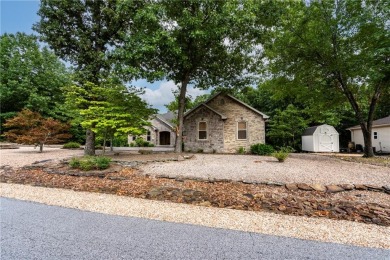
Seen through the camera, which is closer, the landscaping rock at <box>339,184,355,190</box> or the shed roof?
the landscaping rock at <box>339,184,355,190</box>

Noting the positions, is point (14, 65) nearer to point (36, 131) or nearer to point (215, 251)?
point (36, 131)

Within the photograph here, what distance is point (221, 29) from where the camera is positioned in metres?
10.4

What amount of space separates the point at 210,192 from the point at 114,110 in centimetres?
682

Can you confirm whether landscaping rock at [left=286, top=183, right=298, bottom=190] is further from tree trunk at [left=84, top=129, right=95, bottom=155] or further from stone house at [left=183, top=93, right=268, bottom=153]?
tree trunk at [left=84, top=129, right=95, bottom=155]

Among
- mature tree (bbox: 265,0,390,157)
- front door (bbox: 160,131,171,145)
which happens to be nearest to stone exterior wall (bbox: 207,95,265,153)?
mature tree (bbox: 265,0,390,157)

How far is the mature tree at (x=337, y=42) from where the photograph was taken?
1060 centimetres

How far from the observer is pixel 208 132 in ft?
53.7

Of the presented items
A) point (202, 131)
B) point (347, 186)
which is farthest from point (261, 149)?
point (347, 186)

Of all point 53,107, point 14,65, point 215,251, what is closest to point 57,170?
point 215,251

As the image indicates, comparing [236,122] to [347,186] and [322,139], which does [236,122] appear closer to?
[322,139]

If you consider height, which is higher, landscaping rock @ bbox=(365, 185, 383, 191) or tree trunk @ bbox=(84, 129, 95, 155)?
tree trunk @ bbox=(84, 129, 95, 155)

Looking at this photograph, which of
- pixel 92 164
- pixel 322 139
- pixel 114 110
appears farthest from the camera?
pixel 322 139

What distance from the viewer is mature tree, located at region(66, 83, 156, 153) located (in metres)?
10.1

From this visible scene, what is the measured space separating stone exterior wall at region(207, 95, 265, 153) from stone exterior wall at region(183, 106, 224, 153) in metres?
0.58
